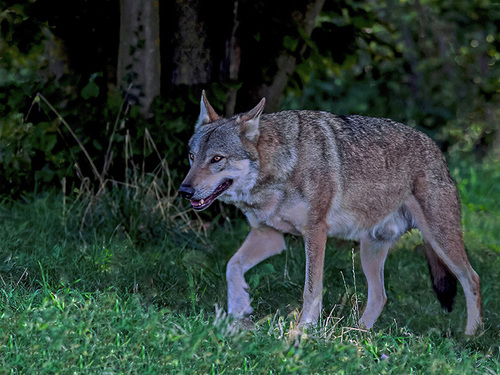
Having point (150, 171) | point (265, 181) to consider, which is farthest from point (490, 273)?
point (150, 171)

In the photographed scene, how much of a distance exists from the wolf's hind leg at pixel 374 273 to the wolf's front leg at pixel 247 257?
787mm

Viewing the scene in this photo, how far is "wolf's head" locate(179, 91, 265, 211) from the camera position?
185 inches

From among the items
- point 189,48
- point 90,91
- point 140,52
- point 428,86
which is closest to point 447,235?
point 189,48

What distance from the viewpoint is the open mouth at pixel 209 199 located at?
469cm

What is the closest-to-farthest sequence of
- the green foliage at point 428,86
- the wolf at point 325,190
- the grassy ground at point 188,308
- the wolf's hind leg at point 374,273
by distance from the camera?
the grassy ground at point 188,308 → the wolf at point 325,190 → the wolf's hind leg at point 374,273 → the green foliage at point 428,86

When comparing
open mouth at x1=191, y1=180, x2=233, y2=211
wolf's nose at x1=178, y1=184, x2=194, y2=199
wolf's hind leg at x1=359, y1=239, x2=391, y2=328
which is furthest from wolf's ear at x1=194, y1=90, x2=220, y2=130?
wolf's hind leg at x1=359, y1=239, x2=391, y2=328

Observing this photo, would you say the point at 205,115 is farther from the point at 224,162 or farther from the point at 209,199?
the point at 209,199

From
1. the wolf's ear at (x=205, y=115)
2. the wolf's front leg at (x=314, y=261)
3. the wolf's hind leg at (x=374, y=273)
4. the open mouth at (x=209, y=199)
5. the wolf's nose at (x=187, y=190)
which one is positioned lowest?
the wolf's hind leg at (x=374, y=273)

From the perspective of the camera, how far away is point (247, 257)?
5.18m

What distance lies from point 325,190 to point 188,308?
1242mm

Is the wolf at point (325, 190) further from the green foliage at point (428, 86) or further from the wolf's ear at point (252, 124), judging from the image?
the green foliage at point (428, 86)

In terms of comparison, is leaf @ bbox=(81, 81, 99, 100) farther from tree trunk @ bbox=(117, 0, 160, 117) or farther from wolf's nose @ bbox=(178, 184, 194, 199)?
wolf's nose @ bbox=(178, 184, 194, 199)

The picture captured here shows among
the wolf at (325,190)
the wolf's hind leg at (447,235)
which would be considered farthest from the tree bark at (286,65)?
the wolf's hind leg at (447,235)

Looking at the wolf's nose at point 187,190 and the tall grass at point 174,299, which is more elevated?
the wolf's nose at point 187,190
